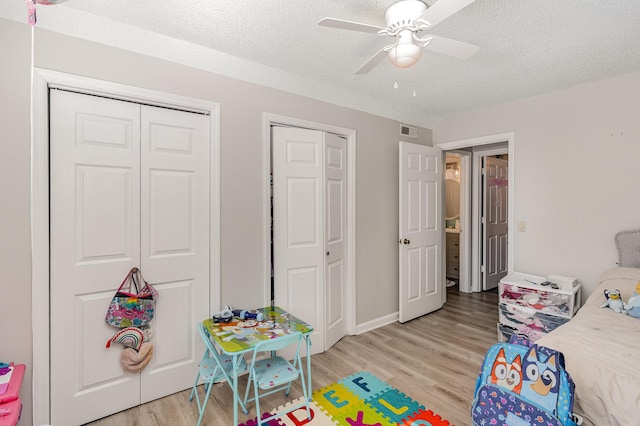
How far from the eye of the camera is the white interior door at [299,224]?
268cm

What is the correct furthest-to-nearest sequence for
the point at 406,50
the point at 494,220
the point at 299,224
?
the point at 494,220, the point at 299,224, the point at 406,50

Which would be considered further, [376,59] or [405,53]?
[376,59]

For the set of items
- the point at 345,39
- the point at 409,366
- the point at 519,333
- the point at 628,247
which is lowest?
the point at 409,366

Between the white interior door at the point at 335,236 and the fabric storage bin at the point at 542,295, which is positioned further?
the white interior door at the point at 335,236

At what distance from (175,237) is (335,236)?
4.72 ft

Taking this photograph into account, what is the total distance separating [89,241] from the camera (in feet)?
6.40

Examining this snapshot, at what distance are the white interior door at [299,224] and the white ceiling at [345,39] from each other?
19.3 inches

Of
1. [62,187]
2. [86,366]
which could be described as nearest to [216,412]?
[86,366]

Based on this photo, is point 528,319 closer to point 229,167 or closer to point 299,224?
point 299,224

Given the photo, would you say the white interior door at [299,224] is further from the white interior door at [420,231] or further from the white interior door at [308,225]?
the white interior door at [420,231]

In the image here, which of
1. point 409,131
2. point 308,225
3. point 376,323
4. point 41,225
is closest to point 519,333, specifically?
point 376,323

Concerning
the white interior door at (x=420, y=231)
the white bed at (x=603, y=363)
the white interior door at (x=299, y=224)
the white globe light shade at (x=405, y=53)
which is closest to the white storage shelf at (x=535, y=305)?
the white bed at (x=603, y=363)

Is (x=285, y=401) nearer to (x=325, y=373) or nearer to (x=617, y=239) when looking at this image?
(x=325, y=373)

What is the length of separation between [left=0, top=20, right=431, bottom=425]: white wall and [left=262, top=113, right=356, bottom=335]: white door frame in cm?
5
